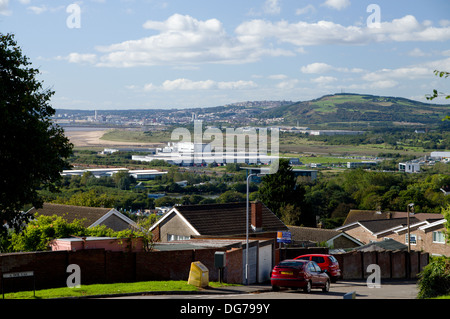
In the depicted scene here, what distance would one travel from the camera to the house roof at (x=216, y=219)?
1674 inches

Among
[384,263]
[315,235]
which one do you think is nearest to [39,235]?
[384,263]

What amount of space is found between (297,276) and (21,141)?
11695 millimetres

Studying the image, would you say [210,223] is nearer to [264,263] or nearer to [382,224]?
[264,263]

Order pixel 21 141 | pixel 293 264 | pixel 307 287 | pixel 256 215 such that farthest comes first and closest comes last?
pixel 256 215 → pixel 293 264 → pixel 307 287 → pixel 21 141

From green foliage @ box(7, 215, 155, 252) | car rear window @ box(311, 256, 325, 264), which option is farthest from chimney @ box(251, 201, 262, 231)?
green foliage @ box(7, 215, 155, 252)

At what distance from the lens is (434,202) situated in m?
105

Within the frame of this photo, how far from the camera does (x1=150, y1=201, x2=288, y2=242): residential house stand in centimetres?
4263

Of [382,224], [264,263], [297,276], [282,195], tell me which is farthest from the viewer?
[282,195]

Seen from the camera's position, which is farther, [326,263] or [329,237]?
[329,237]

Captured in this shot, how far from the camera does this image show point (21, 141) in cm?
1952

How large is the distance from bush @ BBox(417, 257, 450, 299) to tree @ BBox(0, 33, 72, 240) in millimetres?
13779

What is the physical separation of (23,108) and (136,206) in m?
88.5

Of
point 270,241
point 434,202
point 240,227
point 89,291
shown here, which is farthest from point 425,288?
point 434,202

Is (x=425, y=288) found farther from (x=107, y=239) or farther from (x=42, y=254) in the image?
(x=42, y=254)
